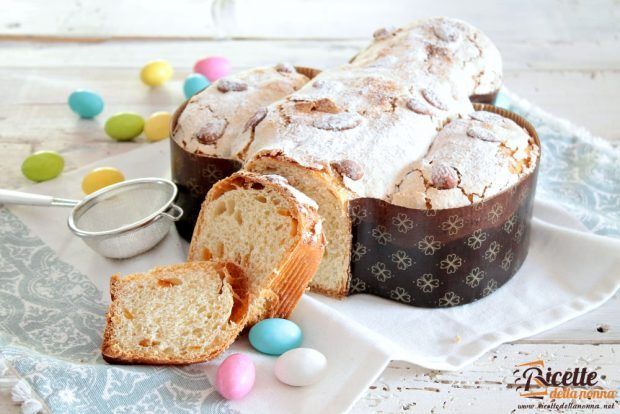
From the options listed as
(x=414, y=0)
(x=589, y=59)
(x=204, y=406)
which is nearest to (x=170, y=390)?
(x=204, y=406)

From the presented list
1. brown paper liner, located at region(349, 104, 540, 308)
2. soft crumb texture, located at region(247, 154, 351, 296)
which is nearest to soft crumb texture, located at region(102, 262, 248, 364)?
soft crumb texture, located at region(247, 154, 351, 296)

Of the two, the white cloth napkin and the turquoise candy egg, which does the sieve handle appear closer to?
the white cloth napkin

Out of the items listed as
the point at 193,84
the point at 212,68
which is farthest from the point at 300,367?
the point at 212,68

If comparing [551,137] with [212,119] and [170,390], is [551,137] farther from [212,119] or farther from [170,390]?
[170,390]

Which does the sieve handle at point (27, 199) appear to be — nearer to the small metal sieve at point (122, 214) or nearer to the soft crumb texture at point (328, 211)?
the small metal sieve at point (122, 214)

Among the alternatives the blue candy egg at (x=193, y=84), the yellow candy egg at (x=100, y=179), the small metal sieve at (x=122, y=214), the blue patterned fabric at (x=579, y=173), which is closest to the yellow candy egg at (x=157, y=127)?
the blue candy egg at (x=193, y=84)

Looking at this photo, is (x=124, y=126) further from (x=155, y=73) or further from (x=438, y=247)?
(x=438, y=247)
